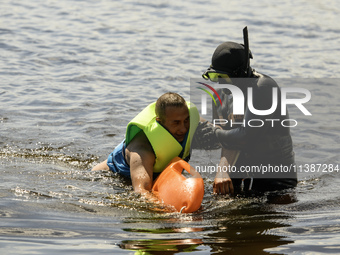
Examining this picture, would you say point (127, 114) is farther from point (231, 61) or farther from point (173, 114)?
point (231, 61)

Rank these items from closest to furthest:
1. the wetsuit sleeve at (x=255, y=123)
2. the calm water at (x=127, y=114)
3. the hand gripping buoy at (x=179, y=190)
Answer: the calm water at (x=127, y=114), the hand gripping buoy at (x=179, y=190), the wetsuit sleeve at (x=255, y=123)

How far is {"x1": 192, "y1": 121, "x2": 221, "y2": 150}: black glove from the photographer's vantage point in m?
6.90

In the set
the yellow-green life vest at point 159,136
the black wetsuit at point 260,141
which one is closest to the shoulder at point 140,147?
the yellow-green life vest at point 159,136

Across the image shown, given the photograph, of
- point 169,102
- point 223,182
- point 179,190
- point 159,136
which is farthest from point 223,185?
point 169,102

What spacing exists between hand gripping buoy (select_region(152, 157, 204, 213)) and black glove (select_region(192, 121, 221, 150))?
0.50 m

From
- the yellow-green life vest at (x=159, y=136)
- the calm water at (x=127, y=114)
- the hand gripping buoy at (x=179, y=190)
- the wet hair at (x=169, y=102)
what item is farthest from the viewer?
the yellow-green life vest at (x=159, y=136)

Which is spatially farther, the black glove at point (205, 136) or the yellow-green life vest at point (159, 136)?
the black glove at point (205, 136)

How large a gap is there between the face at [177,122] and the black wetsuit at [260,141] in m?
0.40

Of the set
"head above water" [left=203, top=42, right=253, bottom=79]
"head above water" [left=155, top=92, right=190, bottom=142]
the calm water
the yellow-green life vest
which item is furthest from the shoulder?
"head above water" [left=203, top=42, right=253, bottom=79]

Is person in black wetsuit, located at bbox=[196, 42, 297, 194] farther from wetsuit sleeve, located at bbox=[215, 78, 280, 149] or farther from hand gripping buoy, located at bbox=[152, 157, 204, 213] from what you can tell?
hand gripping buoy, located at bbox=[152, 157, 204, 213]

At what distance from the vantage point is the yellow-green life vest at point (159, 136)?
6789 mm

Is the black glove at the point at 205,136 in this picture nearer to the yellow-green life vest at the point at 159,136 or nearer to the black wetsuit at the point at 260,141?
the yellow-green life vest at the point at 159,136

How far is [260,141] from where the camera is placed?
6.63 meters

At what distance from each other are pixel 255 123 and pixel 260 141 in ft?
1.38
